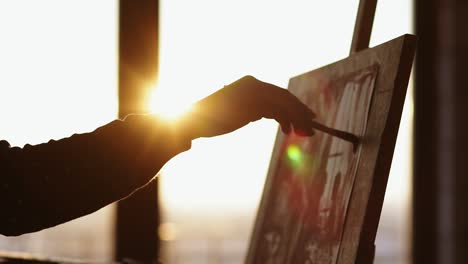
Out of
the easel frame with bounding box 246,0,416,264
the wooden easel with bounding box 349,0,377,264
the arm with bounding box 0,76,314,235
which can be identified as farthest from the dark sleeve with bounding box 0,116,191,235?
the wooden easel with bounding box 349,0,377,264

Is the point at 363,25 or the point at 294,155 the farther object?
the point at 294,155

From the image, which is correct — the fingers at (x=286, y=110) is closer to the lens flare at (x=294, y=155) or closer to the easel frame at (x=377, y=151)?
the easel frame at (x=377, y=151)

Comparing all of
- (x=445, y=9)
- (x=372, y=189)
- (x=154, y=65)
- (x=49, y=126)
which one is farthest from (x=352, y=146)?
(x=445, y=9)

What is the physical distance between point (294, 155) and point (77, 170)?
669 millimetres

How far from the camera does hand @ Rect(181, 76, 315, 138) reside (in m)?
1.12

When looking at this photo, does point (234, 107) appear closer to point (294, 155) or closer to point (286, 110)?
point (286, 110)

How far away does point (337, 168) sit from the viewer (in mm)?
1368

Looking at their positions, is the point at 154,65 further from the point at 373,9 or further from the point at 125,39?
the point at 373,9

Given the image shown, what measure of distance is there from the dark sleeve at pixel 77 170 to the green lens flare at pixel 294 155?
535 mm

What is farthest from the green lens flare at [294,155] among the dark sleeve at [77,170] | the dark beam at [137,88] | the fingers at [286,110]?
the dark beam at [137,88]

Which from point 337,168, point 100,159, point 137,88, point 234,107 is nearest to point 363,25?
point 337,168

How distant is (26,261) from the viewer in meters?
1.67

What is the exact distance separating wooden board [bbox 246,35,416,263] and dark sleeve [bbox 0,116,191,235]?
1.04 ft

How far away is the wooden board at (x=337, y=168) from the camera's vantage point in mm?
1192
